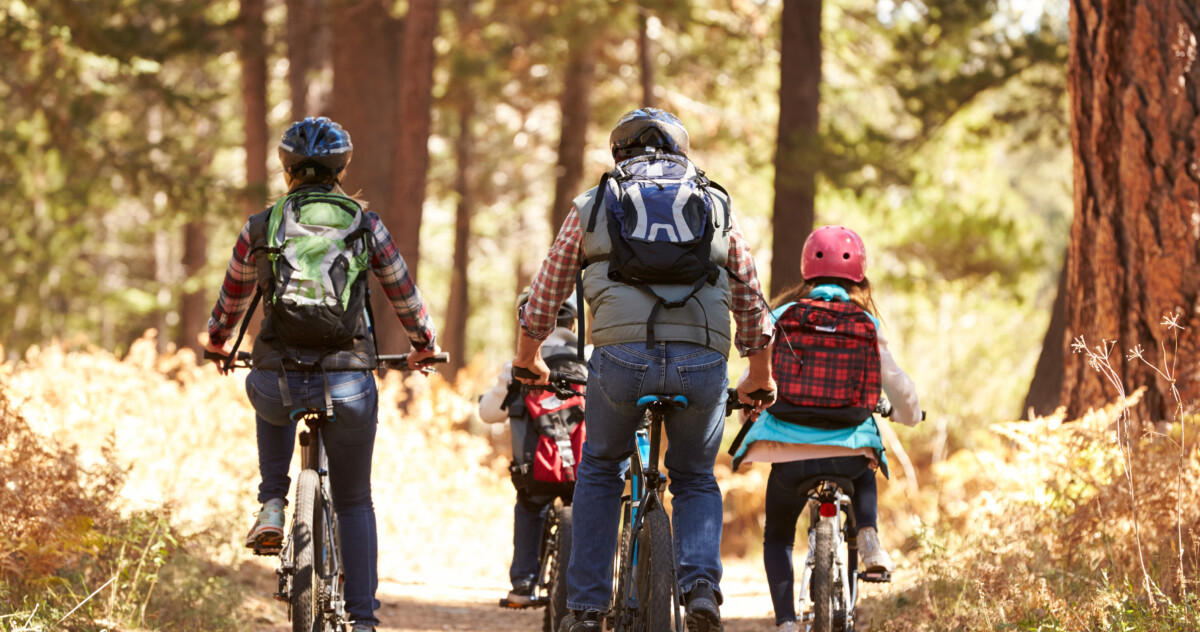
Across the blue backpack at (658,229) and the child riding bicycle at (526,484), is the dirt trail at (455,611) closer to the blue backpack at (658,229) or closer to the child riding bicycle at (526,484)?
the child riding bicycle at (526,484)

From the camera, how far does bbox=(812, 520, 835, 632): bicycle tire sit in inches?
212

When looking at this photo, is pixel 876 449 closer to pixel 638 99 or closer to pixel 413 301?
pixel 413 301

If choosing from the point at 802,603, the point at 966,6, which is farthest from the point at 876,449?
the point at 966,6

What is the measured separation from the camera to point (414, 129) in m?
14.4

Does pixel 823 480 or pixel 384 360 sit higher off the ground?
pixel 384 360

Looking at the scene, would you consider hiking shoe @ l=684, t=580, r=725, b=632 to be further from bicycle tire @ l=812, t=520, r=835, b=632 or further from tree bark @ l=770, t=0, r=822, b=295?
tree bark @ l=770, t=0, r=822, b=295

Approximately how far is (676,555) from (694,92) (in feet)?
70.7

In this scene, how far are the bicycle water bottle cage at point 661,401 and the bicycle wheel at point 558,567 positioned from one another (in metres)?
1.71

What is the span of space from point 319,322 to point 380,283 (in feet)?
1.25

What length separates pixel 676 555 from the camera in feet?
15.3

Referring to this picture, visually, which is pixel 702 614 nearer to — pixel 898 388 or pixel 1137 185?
pixel 898 388

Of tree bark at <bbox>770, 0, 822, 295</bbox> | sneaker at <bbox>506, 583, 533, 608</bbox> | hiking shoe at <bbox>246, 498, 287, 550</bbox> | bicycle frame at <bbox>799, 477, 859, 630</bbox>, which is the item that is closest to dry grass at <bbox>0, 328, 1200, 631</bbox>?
bicycle frame at <bbox>799, 477, 859, 630</bbox>

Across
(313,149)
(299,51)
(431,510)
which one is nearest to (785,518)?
(313,149)

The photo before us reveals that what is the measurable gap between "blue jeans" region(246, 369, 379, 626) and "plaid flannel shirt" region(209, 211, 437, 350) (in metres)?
0.35
